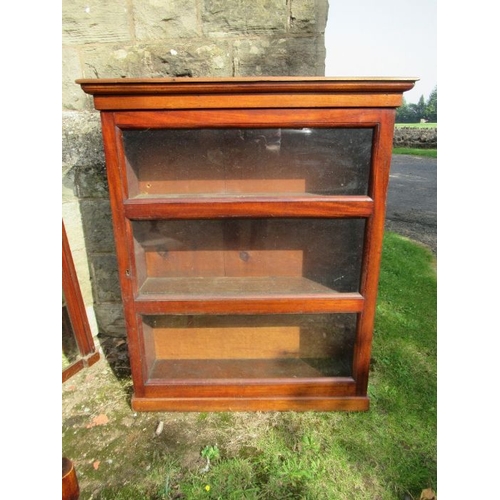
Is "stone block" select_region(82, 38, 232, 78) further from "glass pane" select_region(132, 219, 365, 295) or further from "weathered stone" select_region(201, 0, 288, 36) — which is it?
"glass pane" select_region(132, 219, 365, 295)

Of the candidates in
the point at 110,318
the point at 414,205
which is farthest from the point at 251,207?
the point at 414,205

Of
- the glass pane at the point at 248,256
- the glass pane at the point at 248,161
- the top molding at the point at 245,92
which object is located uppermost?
the top molding at the point at 245,92

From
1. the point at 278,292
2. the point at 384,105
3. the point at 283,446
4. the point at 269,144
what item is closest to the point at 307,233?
the point at 278,292

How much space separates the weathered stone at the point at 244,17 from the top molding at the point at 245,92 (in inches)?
29.6

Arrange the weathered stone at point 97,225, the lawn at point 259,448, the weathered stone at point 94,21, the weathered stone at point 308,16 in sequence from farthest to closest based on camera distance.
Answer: the weathered stone at point 97,225 → the weathered stone at point 94,21 → the weathered stone at point 308,16 → the lawn at point 259,448

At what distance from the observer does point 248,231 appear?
1756mm

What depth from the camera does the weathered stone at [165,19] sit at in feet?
6.19

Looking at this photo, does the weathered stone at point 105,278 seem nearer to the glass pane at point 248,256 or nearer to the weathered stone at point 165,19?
the glass pane at point 248,256

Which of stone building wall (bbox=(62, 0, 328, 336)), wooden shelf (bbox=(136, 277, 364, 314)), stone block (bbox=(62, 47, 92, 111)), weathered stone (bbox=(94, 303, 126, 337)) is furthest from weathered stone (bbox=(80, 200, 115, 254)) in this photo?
wooden shelf (bbox=(136, 277, 364, 314))

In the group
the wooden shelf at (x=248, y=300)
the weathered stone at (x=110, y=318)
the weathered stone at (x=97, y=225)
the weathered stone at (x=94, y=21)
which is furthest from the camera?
the weathered stone at (x=110, y=318)

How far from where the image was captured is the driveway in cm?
529

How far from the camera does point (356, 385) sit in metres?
1.80

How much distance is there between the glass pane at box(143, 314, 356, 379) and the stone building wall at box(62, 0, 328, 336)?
915 mm

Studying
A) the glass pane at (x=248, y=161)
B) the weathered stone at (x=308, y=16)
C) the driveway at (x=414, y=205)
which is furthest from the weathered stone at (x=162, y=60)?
the driveway at (x=414, y=205)
